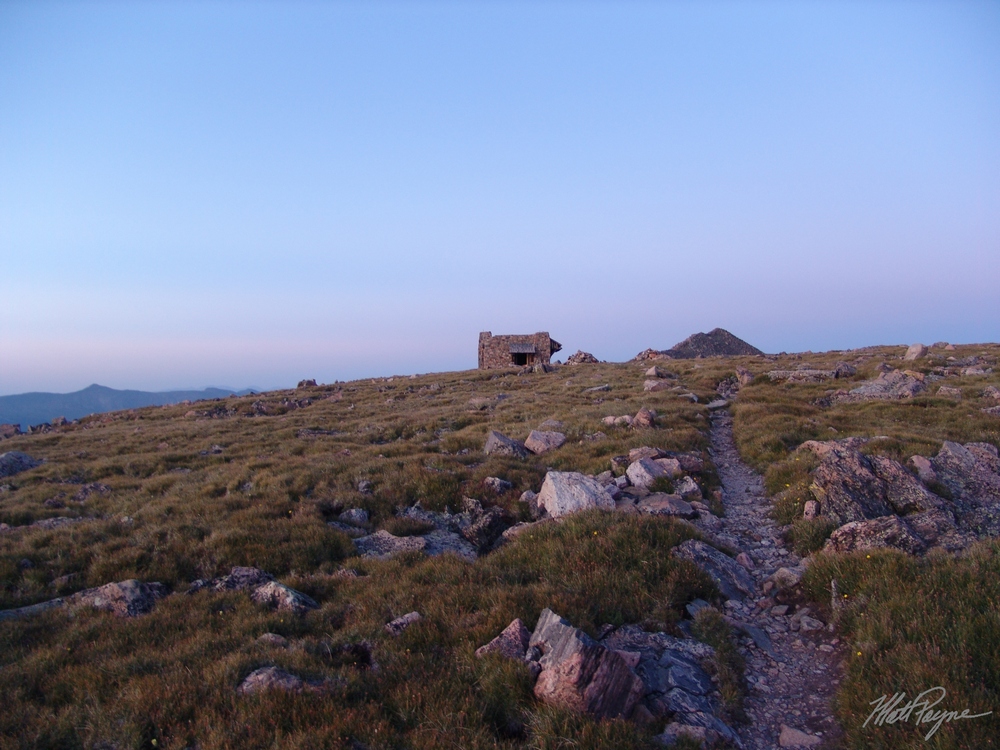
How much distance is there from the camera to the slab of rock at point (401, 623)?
764 cm

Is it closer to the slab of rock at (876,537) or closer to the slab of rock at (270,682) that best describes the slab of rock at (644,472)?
the slab of rock at (876,537)

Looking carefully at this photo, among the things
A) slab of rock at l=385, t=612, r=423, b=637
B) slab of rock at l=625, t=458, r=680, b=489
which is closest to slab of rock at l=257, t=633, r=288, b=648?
slab of rock at l=385, t=612, r=423, b=637

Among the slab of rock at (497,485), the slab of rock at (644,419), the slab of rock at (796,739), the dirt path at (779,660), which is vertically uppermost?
the slab of rock at (644,419)

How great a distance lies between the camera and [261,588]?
931cm

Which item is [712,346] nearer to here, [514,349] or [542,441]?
[514,349]

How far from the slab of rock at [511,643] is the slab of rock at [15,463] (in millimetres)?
21805

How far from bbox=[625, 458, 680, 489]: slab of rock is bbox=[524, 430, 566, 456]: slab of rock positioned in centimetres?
374

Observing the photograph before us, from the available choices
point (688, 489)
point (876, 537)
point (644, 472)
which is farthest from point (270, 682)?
point (688, 489)

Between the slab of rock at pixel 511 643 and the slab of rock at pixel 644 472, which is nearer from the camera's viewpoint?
the slab of rock at pixel 511 643

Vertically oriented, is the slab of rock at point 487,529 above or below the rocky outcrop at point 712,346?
below

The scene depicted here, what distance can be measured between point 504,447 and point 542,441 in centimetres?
140

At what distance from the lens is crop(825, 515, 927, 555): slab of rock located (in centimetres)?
903

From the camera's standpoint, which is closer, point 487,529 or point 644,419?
point 487,529

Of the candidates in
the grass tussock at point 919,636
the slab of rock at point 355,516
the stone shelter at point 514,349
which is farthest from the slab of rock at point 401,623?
the stone shelter at point 514,349
